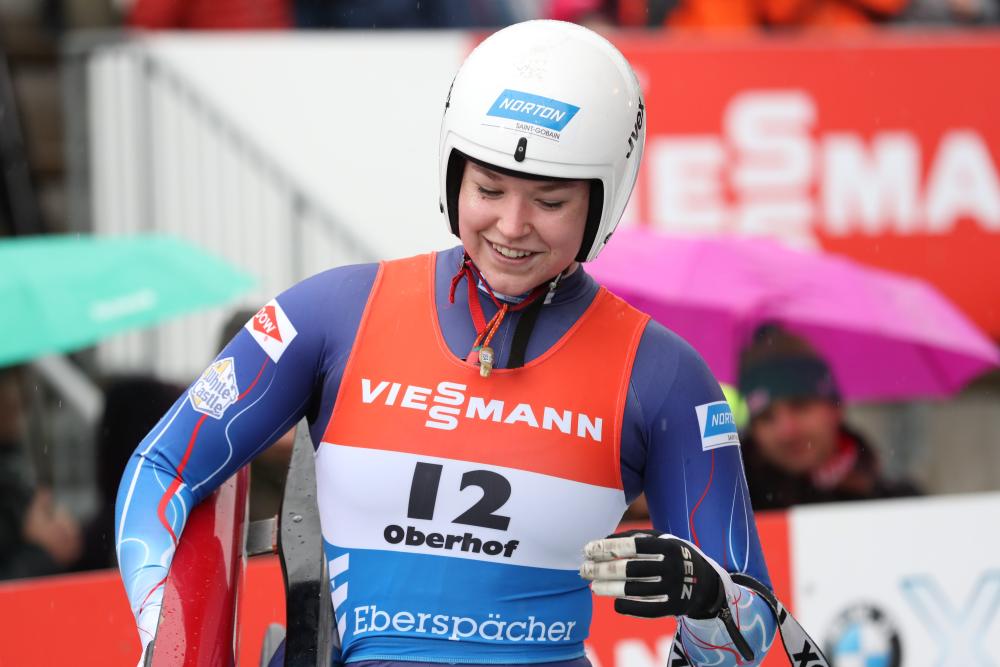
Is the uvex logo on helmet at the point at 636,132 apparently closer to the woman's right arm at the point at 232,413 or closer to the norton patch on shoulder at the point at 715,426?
the norton patch on shoulder at the point at 715,426

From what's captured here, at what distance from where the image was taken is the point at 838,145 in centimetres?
926

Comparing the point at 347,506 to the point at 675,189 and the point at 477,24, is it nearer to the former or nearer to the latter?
the point at 675,189

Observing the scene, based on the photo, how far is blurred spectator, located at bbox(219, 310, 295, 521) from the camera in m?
5.72

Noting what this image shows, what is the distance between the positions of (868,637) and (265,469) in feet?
7.59

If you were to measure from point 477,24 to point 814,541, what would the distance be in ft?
15.2

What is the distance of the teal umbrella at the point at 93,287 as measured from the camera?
657 cm

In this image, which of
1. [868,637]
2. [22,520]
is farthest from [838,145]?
[22,520]

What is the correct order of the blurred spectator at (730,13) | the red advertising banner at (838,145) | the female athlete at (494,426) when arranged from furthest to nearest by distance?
the blurred spectator at (730,13) < the red advertising banner at (838,145) < the female athlete at (494,426)

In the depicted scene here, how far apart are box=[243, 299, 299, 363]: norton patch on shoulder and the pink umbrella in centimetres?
379

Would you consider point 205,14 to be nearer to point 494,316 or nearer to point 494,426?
point 494,316

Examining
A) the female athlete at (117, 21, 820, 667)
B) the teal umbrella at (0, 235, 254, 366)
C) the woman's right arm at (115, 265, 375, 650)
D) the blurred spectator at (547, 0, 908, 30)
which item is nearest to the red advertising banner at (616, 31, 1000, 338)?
→ the blurred spectator at (547, 0, 908, 30)

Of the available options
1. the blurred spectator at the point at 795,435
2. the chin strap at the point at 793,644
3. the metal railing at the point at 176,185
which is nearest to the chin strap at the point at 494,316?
the chin strap at the point at 793,644

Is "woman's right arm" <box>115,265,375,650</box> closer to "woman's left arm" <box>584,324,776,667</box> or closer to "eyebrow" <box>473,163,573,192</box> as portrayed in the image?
"eyebrow" <box>473,163,573,192</box>

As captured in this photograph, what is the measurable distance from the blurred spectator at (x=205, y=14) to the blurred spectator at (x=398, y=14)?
23 centimetres
